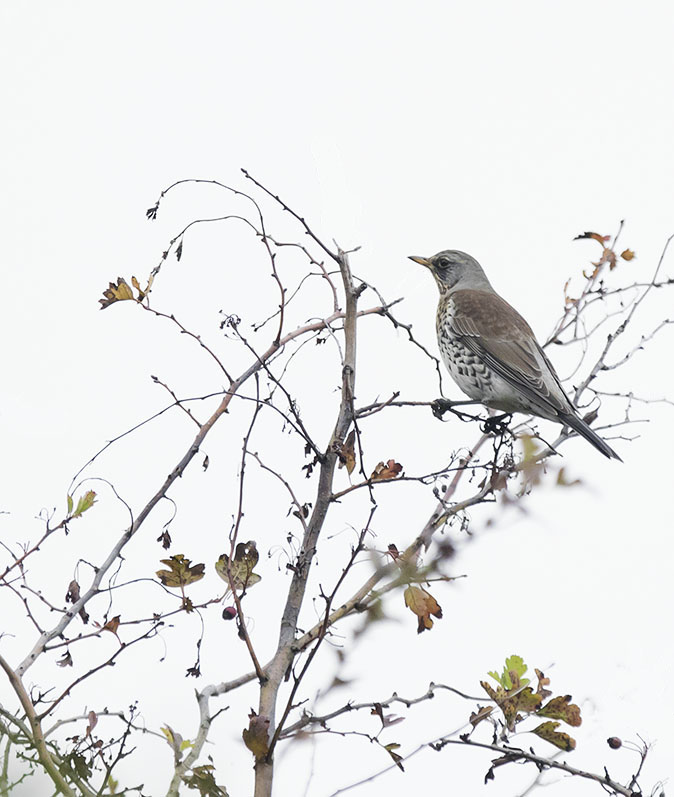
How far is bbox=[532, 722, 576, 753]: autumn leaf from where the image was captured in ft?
8.17

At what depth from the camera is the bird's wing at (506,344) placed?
541cm

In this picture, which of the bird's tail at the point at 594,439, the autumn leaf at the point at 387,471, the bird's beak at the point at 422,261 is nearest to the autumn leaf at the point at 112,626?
the autumn leaf at the point at 387,471

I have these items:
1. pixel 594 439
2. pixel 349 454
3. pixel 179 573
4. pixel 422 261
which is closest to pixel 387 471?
pixel 349 454

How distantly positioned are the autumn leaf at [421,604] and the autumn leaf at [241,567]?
1.27 feet

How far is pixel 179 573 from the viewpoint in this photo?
249 cm

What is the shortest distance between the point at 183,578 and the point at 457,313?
4027mm

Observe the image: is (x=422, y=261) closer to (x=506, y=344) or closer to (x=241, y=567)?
(x=506, y=344)

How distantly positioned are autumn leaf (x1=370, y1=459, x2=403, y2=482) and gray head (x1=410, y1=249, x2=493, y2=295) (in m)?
4.26

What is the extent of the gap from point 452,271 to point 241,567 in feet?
15.3

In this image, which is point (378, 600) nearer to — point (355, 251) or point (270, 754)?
point (270, 754)

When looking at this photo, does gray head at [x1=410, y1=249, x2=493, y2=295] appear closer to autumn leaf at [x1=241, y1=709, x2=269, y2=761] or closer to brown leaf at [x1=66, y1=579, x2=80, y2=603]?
brown leaf at [x1=66, y1=579, x2=80, y2=603]

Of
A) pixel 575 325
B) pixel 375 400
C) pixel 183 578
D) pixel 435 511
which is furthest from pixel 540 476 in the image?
pixel 575 325

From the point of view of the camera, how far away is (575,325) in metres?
4.36

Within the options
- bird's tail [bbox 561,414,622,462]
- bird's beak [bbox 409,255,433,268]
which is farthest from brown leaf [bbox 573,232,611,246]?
bird's beak [bbox 409,255,433,268]
